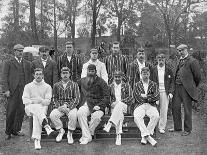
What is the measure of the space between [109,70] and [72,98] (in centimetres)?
147

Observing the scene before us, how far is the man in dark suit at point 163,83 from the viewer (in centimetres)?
805

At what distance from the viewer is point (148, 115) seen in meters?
7.28

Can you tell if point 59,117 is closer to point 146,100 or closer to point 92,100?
point 92,100

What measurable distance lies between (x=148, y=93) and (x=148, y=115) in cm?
52

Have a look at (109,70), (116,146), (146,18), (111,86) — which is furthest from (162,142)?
(146,18)

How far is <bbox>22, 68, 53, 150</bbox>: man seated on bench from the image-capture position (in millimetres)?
6992

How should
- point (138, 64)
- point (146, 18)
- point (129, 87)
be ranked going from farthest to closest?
point (146, 18), point (138, 64), point (129, 87)

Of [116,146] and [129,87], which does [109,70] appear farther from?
[116,146]

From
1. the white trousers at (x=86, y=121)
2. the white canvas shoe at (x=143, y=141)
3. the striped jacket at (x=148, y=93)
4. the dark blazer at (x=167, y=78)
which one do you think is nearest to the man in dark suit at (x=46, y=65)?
the white trousers at (x=86, y=121)

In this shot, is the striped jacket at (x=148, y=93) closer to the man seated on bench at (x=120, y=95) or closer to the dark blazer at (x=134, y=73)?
the man seated on bench at (x=120, y=95)

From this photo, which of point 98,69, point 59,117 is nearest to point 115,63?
point 98,69

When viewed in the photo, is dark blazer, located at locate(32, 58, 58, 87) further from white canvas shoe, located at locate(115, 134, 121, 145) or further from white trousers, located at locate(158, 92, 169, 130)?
white trousers, located at locate(158, 92, 169, 130)

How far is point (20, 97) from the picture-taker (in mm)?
7762

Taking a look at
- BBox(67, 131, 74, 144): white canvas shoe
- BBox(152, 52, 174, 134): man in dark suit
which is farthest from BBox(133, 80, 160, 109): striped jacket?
BBox(67, 131, 74, 144): white canvas shoe
